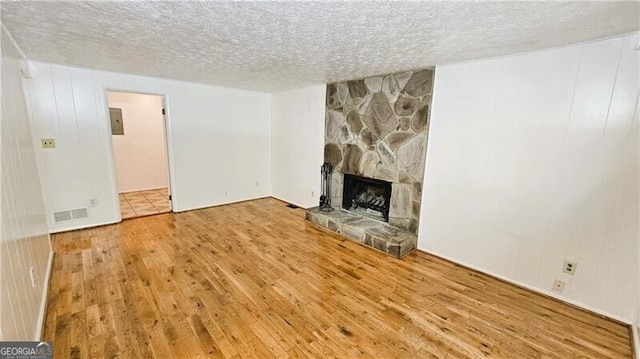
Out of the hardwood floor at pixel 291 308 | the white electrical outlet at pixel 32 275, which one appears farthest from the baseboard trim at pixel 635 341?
the white electrical outlet at pixel 32 275

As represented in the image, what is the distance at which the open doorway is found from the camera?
551 cm

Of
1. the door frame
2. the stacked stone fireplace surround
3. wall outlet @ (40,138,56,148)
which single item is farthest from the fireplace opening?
wall outlet @ (40,138,56,148)

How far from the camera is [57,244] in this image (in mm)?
3166

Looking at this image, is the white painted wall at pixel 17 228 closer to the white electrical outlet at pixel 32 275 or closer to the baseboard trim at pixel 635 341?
the white electrical outlet at pixel 32 275

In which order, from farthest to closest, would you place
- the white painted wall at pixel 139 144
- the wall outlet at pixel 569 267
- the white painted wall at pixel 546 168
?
the white painted wall at pixel 139 144, the wall outlet at pixel 569 267, the white painted wall at pixel 546 168

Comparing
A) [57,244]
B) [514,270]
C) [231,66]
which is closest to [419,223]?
[514,270]

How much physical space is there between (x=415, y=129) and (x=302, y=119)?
2.22 meters

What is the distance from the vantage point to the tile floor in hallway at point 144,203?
444cm

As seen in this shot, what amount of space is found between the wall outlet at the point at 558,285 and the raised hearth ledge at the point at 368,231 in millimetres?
1310

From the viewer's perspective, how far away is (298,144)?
4.89 m

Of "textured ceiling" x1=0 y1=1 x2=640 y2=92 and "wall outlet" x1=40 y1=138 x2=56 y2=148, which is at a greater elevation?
"textured ceiling" x1=0 y1=1 x2=640 y2=92

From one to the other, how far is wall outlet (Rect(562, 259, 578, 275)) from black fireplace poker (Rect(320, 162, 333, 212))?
275cm

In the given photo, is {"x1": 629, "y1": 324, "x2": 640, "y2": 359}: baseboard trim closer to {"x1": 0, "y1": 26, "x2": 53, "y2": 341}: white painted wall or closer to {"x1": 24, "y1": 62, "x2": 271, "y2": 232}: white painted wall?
{"x1": 0, "y1": 26, "x2": 53, "y2": 341}: white painted wall

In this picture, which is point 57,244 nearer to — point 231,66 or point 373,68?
point 231,66
